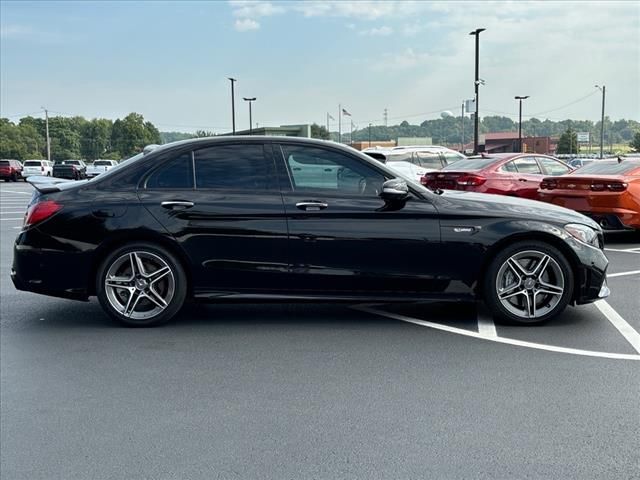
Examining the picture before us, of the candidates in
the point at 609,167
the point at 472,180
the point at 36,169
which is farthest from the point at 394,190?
the point at 36,169

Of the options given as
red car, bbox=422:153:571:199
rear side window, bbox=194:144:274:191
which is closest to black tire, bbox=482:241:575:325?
rear side window, bbox=194:144:274:191

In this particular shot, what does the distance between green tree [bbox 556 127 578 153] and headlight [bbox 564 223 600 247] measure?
93520 millimetres

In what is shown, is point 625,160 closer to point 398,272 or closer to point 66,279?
point 398,272

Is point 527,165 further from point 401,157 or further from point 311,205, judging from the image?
point 401,157

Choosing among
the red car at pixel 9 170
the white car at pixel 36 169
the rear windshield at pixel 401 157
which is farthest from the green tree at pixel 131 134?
the rear windshield at pixel 401 157

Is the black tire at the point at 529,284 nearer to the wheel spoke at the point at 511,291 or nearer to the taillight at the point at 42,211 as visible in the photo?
the wheel spoke at the point at 511,291

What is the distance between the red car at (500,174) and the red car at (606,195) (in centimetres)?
185

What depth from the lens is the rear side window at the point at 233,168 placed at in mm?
5559

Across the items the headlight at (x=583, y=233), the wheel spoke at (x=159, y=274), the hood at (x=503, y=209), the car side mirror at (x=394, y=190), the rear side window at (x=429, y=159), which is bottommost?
the wheel spoke at (x=159, y=274)

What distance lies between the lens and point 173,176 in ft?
18.3

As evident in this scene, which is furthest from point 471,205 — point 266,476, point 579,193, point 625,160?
point 625,160

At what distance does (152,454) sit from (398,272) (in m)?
2.73

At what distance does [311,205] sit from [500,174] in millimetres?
8092

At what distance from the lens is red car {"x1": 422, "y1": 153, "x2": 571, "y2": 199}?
12.5 m
